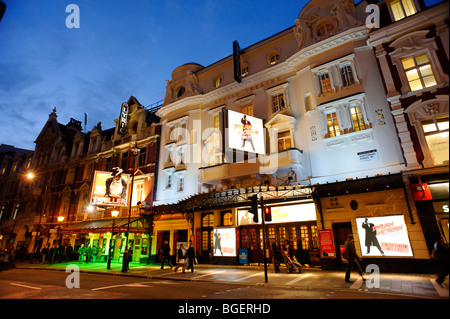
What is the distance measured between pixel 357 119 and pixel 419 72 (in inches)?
155

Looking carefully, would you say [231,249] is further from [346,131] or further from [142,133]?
[142,133]

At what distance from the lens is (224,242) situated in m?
18.8

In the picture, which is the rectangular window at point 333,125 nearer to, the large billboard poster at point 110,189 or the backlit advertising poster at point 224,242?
the backlit advertising poster at point 224,242

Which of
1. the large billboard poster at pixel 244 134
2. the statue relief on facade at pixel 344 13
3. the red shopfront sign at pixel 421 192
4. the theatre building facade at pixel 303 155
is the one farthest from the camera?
the statue relief on facade at pixel 344 13

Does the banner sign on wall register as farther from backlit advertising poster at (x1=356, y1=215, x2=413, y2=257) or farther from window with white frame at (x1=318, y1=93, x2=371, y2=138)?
backlit advertising poster at (x1=356, y1=215, x2=413, y2=257)

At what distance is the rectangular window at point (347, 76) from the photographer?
1656 centimetres

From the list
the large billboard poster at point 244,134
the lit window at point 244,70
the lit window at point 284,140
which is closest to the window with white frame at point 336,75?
the lit window at point 284,140

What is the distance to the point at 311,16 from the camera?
1906 centimetres

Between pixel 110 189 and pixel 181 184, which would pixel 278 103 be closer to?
pixel 181 184

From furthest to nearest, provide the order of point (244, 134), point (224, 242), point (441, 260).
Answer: point (224, 242) < point (244, 134) < point (441, 260)

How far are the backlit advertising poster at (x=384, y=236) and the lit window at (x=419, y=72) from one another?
7.53m

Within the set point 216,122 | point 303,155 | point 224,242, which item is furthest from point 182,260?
point 216,122
